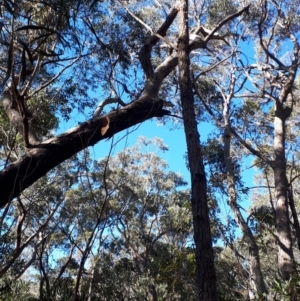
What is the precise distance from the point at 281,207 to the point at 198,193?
12.7ft

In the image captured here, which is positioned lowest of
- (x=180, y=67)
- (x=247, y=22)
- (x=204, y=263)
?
(x=204, y=263)

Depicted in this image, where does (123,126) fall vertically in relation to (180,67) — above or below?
below

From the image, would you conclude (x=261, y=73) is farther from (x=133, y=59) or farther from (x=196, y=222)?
(x=196, y=222)

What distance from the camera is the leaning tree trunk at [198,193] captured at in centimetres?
301

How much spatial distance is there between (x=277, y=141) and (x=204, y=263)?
5.21 m

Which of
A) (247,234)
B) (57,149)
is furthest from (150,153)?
(57,149)

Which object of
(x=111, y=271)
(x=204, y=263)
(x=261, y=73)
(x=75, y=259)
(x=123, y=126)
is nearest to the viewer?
(x=204, y=263)

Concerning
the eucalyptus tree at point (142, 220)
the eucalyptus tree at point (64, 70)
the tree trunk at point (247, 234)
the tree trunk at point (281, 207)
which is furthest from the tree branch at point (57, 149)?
the eucalyptus tree at point (142, 220)

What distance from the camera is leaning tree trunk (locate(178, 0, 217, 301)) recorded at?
9.88 feet

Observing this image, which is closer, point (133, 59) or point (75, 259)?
point (133, 59)

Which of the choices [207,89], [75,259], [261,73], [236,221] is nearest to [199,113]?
[207,89]

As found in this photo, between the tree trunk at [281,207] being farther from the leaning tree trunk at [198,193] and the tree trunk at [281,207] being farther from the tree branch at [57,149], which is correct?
the tree branch at [57,149]

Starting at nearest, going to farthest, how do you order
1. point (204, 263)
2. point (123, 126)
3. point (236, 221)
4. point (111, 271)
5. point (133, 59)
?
point (204, 263), point (123, 126), point (133, 59), point (236, 221), point (111, 271)

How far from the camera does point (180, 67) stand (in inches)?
170
